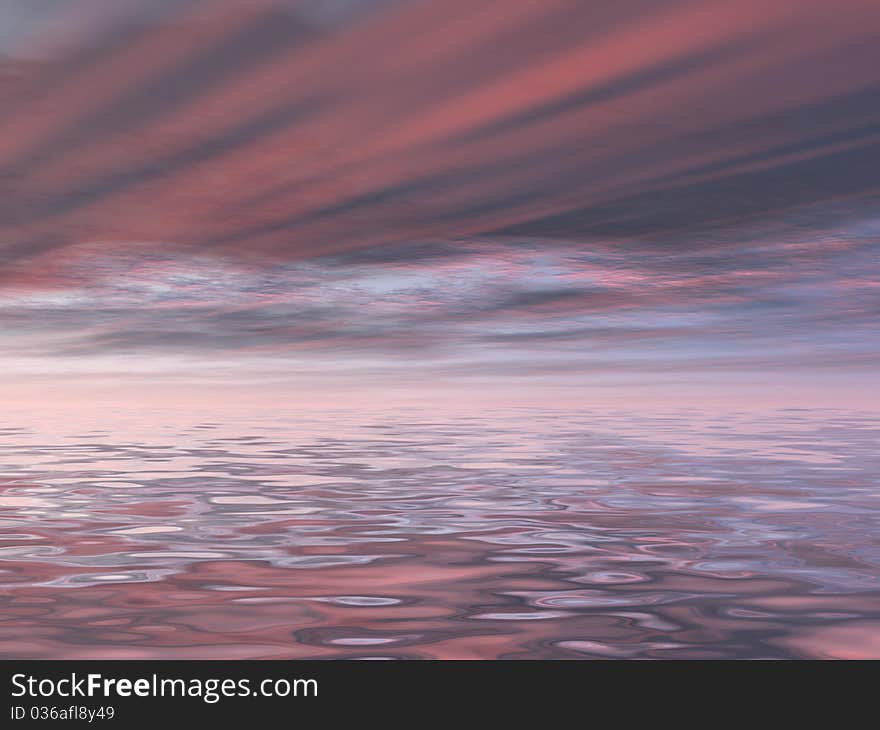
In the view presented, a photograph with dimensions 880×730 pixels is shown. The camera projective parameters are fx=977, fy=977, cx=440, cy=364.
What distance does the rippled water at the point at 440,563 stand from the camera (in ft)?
20.2

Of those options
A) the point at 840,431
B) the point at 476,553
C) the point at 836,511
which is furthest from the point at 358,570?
the point at 840,431

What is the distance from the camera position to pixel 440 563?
8875mm

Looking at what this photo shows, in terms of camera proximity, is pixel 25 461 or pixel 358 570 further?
pixel 25 461

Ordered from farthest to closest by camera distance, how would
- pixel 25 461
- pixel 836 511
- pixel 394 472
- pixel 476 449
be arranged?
1. pixel 476 449
2. pixel 25 461
3. pixel 394 472
4. pixel 836 511

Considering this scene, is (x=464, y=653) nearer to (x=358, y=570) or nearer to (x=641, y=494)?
(x=358, y=570)

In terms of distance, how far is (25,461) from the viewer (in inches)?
880

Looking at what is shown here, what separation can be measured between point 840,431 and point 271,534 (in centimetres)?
3364

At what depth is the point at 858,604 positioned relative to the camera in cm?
705

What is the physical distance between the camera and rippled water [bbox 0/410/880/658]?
616 centimetres

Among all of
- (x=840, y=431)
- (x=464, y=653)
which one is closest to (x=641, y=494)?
(x=464, y=653)
